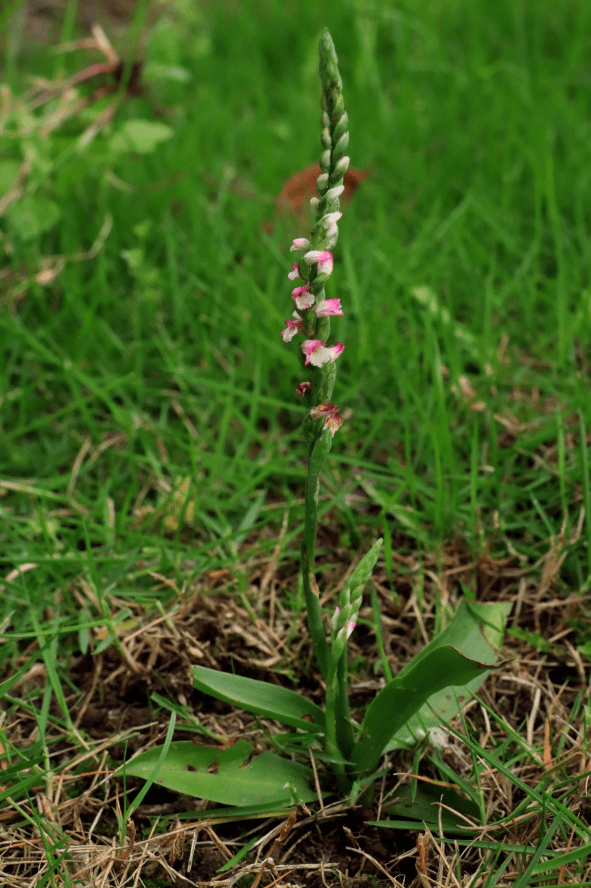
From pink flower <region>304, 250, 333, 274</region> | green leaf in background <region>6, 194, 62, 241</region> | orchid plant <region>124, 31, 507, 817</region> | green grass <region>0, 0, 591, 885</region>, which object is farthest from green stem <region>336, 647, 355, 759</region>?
green leaf in background <region>6, 194, 62, 241</region>

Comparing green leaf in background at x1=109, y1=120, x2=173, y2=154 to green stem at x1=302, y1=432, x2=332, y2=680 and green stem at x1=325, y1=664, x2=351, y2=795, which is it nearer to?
green stem at x1=302, y1=432, x2=332, y2=680

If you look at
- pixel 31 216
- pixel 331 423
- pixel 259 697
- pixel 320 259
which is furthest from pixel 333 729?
pixel 31 216

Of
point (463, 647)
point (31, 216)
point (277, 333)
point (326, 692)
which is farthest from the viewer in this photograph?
point (31, 216)

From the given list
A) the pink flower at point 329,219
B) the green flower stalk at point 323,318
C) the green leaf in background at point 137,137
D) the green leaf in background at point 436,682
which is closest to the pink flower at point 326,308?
the green flower stalk at point 323,318

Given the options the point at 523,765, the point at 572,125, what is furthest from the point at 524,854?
the point at 572,125

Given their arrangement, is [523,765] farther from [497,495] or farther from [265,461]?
[265,461]

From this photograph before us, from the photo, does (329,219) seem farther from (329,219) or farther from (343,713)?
(343,713)

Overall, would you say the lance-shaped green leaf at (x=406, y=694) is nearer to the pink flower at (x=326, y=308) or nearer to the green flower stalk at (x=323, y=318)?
the green flower stalk at (x=323, y=318)
